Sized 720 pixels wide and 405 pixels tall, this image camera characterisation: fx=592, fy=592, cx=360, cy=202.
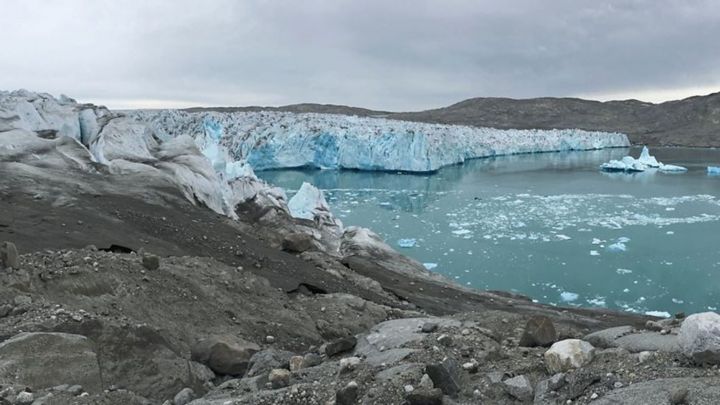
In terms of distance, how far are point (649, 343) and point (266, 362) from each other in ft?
8.24

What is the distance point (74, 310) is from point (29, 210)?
11.5 feet

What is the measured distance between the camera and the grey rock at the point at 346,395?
3.07 meters

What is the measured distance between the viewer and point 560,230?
1873 cm

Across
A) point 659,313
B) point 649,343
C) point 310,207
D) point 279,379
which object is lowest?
point 659,313

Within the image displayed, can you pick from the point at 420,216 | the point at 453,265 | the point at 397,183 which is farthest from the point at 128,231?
the point at 397,183

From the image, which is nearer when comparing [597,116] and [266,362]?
[266,362]

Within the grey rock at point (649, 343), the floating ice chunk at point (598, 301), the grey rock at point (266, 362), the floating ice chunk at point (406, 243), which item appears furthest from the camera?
the floating ice chunk at point (406, 243)

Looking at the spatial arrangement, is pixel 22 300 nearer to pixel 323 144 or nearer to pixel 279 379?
pixel 279 379

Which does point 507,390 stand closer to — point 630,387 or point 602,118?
point 630,387

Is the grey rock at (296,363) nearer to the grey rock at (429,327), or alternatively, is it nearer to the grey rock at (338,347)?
the grey rock at (338,347)

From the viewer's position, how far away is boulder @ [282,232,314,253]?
935 cm

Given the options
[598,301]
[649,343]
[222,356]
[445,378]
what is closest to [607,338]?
[649,343]

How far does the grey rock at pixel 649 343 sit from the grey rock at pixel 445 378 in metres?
1.17

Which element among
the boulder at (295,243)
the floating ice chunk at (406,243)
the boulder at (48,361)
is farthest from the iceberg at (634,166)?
the boulder at (48,361)
